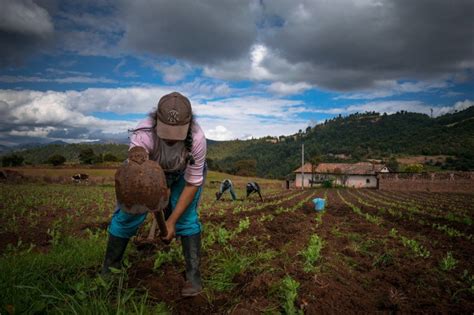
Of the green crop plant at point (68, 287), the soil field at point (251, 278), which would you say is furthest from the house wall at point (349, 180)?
the green crop plant at point (68, 287)

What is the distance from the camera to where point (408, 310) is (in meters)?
2.88

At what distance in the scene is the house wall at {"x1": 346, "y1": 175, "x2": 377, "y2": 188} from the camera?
5953 cm

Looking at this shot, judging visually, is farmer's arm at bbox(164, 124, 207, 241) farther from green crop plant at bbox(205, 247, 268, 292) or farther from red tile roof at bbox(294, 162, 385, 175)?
red tile roof at bbox(294, 162, 385, 175)

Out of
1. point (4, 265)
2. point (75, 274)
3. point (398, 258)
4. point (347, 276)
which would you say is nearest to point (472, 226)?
point (398, 258)

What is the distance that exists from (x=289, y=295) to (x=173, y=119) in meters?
1.82

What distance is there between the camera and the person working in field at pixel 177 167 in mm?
2795

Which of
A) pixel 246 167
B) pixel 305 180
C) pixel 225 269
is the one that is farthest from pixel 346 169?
pixel 225 269

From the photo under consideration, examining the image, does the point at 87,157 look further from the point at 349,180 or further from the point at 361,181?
the point at 361,181

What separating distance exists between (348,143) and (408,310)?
500ft

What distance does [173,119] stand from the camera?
2748 mm

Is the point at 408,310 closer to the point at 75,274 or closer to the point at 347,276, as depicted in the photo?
the point at 347,276

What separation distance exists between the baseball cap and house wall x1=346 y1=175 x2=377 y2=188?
6101 cm

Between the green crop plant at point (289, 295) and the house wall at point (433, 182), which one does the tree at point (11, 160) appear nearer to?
the house wall at point (433, 182)

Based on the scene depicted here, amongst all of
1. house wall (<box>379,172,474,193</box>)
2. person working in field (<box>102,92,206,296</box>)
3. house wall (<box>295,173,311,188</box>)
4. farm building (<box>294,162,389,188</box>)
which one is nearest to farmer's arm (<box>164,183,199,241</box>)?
person working in field (<box>102,92,206,296</box>)
